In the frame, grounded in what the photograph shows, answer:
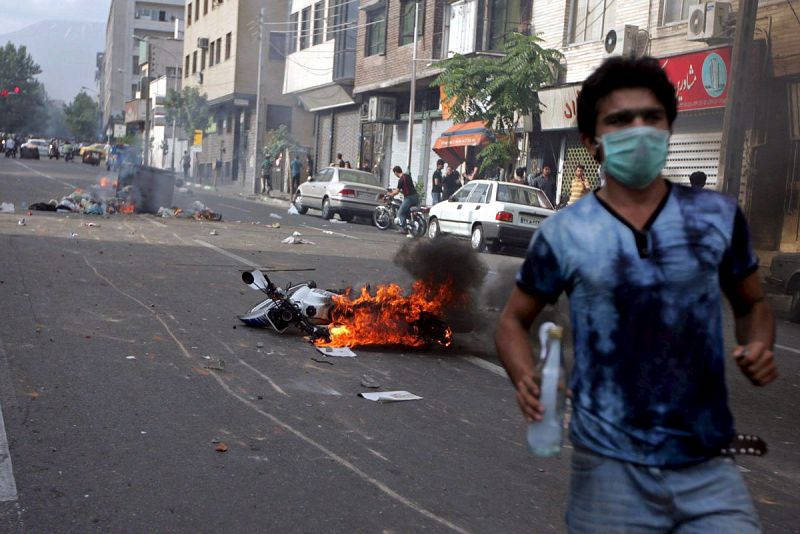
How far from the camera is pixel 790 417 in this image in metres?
7.11

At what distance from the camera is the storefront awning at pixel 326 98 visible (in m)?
44.6

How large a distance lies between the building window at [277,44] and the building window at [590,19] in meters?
31.8

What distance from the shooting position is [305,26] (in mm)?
50062

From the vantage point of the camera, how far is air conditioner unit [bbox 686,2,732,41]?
759 inches

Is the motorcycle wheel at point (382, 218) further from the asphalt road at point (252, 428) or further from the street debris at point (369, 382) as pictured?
the street debris at point (369, 382)

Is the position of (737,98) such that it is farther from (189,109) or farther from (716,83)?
(189,109)

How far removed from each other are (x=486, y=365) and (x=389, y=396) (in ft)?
5.22

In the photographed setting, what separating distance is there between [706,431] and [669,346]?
0.71 ft

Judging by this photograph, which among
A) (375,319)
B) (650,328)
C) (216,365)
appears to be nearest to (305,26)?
(375,319)

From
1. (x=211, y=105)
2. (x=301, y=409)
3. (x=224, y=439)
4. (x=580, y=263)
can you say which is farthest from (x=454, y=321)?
(x=211, y=105)

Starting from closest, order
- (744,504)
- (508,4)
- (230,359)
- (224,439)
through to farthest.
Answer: (744,504)
(224,439)
(230,359)
(508,4)

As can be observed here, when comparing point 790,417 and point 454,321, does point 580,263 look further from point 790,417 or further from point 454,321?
point 454,321

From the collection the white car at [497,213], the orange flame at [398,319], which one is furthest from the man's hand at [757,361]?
the white car at [497,213]

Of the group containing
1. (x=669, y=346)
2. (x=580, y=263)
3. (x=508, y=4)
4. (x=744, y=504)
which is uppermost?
(x=508, y=4)
